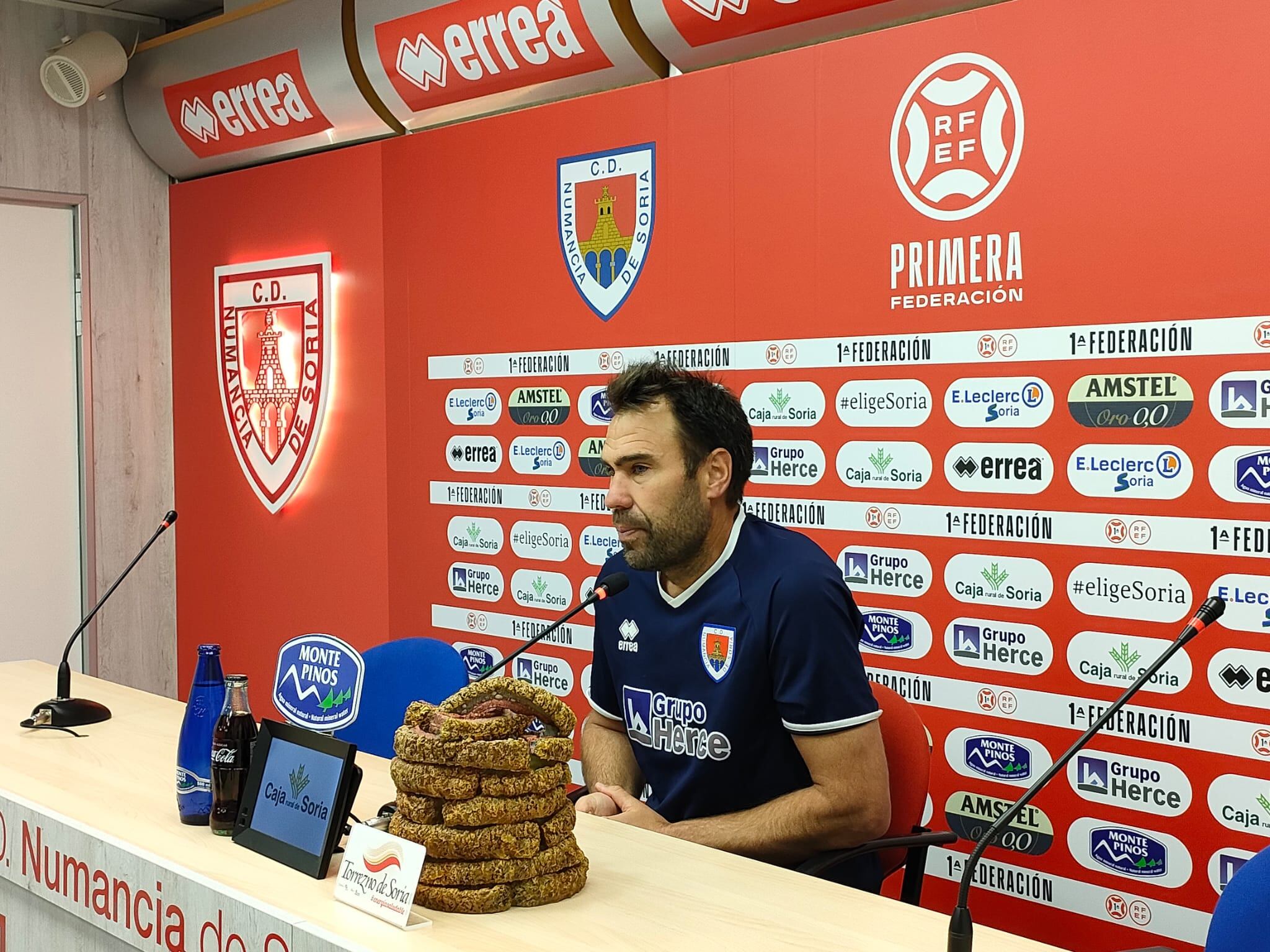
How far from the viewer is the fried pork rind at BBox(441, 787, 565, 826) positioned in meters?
1.47

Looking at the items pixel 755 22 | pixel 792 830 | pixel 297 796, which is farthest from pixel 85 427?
pixel 792 830

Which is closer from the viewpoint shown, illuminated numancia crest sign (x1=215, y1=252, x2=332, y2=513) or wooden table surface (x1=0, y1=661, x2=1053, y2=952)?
wooden table surface (x1=0, y1=661, x2=1053, y2=952)

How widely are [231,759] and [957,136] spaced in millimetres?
1849

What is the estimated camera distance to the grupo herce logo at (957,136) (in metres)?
2.51

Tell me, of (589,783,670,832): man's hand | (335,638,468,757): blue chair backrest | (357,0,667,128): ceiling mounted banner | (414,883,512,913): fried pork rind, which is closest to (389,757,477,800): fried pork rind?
(414,883,512,913): fried pork rind

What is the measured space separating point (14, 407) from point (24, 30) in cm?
135

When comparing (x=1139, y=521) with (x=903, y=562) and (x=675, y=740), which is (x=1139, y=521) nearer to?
(x=903, y=562)

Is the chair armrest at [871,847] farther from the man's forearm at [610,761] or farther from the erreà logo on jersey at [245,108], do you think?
the erreà logo on jersey at [245,108]

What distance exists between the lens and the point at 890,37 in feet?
8.79

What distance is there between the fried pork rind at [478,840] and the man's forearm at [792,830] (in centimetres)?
55

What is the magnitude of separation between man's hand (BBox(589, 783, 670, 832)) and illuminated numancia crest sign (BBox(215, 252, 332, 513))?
253 cm

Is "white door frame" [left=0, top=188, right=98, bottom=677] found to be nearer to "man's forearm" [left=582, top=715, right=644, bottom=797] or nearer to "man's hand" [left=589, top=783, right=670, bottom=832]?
"man's forearm" [left=582, top=715, right=644, bottom=797]

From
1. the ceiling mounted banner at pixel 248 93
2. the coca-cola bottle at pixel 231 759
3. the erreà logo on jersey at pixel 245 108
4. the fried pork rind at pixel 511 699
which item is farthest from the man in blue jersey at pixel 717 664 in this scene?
the erreà logo on jersey at pixel 245 108

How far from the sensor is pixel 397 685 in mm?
2656
